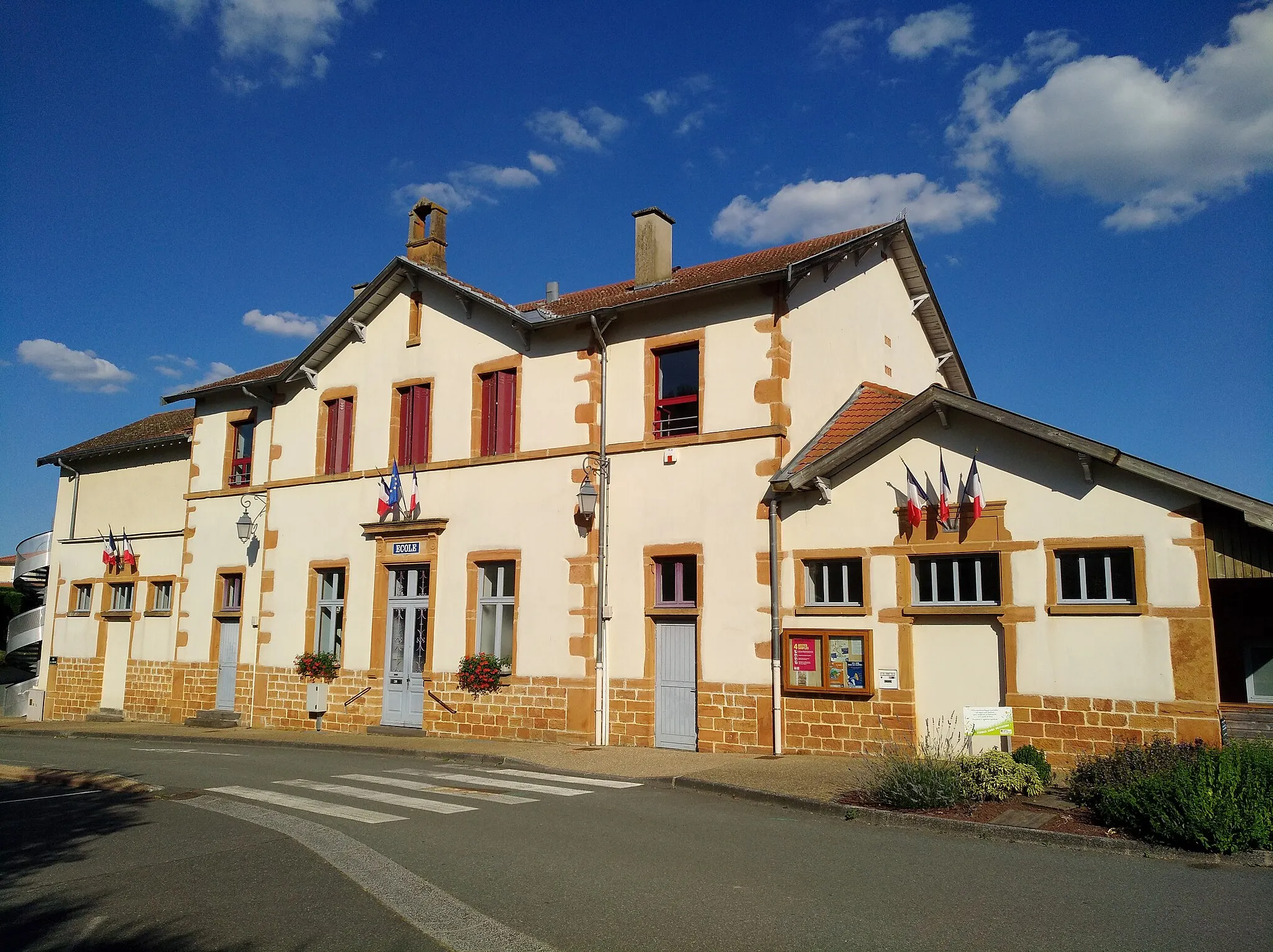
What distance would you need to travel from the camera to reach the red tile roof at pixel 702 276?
15781 mm

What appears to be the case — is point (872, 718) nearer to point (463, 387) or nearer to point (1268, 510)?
point (1268, 510)

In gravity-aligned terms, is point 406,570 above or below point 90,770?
above

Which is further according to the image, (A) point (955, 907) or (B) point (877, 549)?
(B) point (877, 549)

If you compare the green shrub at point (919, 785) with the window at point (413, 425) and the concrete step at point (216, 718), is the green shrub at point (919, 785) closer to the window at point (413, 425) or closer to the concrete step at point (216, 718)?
the window at point (413, 425)

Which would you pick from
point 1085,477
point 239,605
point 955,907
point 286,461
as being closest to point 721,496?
point 1085,477

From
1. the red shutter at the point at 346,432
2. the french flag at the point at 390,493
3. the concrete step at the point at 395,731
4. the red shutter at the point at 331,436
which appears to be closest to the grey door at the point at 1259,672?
the concrete step at the point at 395,731

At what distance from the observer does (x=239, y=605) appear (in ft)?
70.2

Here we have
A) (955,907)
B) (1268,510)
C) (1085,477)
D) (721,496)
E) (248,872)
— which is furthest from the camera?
(721,496)

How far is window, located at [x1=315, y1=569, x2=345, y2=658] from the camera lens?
19.3 metres

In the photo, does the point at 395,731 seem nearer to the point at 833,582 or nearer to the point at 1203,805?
the point at 833,582

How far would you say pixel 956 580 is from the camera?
42.6 ft

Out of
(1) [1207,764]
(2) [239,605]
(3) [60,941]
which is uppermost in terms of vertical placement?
(2) [239,605]

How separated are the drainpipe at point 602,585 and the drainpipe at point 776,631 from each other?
9.28 ft

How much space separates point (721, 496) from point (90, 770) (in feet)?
29.6
